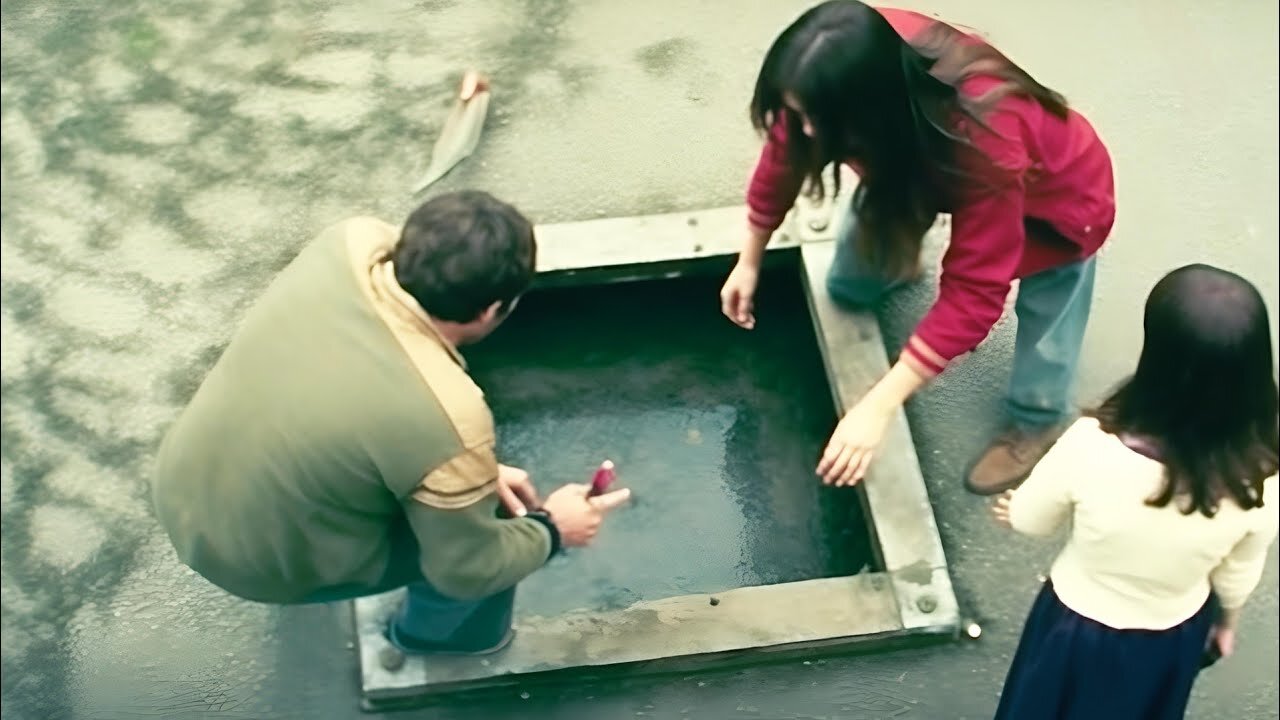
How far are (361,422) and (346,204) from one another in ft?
5.64

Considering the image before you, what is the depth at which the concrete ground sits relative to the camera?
2.41m

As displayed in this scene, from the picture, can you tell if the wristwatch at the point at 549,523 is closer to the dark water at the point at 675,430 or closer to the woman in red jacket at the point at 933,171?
the woman in red jacket at the point at 933,171

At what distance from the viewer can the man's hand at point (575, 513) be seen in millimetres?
1986

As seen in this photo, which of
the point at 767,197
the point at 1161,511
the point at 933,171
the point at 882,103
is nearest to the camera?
the point at 1161,511

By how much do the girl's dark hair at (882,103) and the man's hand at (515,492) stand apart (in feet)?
2.33

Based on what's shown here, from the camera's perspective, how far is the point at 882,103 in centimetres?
175

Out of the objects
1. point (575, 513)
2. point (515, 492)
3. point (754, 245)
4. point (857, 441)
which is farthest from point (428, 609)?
point (754, 245)

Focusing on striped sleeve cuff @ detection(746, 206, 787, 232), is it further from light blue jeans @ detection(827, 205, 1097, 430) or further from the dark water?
the dark water

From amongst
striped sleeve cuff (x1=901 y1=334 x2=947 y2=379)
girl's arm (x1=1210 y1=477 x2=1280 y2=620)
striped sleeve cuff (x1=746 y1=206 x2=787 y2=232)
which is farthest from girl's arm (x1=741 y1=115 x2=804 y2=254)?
girl's arm (x1=1210 y1=477 x2=1280 y2=620)


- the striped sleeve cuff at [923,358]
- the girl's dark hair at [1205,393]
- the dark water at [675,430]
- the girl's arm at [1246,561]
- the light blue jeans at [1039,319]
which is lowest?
the dark water at [675,430]

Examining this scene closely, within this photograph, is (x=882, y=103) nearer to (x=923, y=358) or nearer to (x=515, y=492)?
(x=923, y=358)

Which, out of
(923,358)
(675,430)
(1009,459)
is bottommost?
(675,430)

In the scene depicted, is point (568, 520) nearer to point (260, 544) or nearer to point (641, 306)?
point (260, 544)

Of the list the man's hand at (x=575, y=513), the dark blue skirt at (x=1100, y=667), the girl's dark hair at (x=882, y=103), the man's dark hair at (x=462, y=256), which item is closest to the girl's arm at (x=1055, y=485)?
the dark blue skirt at (x=1100, y=667)
